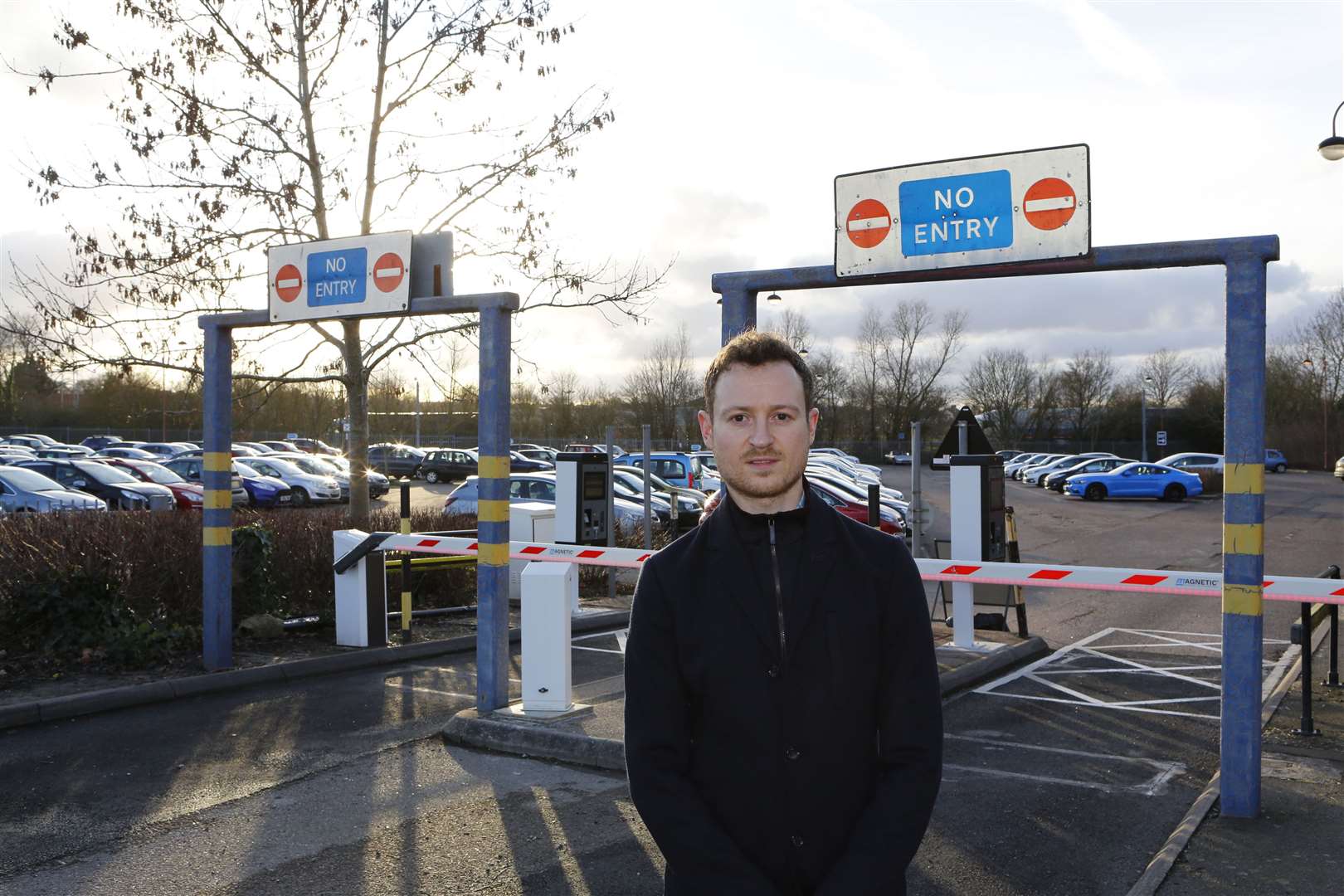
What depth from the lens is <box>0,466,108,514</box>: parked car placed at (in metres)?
22.2

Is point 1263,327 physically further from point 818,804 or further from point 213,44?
point 213,44

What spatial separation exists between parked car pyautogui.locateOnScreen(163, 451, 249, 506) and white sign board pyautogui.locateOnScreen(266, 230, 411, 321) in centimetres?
2340

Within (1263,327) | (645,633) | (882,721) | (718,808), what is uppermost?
(1263,327)

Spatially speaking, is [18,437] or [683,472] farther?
[18,437]

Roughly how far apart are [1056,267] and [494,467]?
390cm

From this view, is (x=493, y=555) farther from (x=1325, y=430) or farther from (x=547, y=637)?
(x=1325, y=430)

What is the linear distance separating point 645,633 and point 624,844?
10.8 ft

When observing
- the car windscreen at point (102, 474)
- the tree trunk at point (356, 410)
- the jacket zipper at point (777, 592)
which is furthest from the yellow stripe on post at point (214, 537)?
the car windscreen at point (102, 474)

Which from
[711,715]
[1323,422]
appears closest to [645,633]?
[711,715]

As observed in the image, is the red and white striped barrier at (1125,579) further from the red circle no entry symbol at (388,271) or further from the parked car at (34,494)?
the parked car at (34,494)

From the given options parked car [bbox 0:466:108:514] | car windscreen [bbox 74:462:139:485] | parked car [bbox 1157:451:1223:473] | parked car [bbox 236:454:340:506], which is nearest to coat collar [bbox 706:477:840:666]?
parked car [bbox 0:466:108:514]

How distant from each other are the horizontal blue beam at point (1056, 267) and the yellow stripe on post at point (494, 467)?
198cm

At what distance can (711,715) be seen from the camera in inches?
99.3

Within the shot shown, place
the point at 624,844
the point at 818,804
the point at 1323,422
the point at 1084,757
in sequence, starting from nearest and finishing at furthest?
the point at 818,804
the point at 624,844
the point at 1084,757
the point at 1323,422
